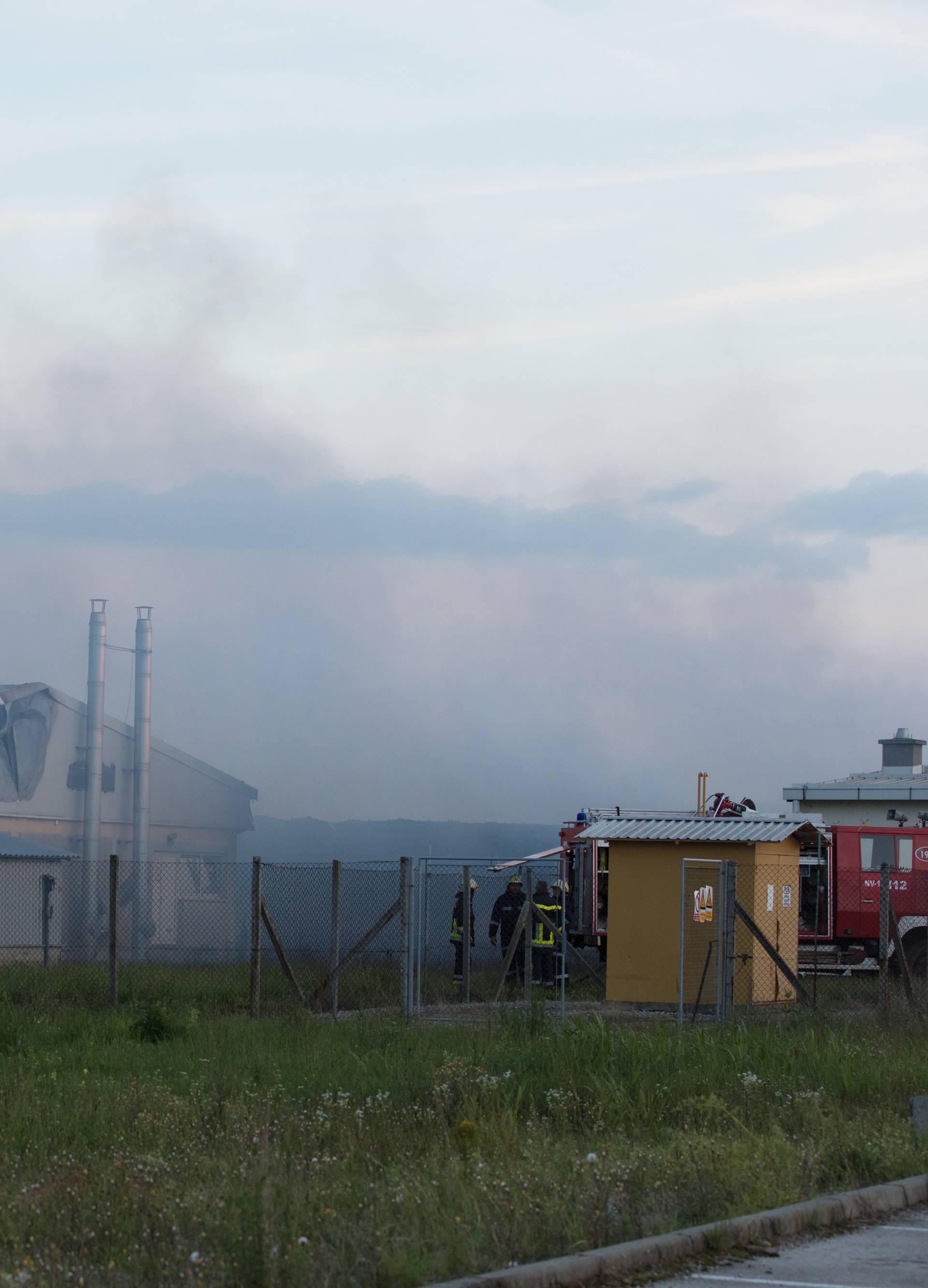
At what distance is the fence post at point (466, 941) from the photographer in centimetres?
1817

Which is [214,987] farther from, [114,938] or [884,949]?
[884,949]

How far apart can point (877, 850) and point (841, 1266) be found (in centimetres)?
1889

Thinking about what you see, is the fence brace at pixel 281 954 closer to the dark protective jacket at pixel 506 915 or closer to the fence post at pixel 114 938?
the fence post at pixel 114 938

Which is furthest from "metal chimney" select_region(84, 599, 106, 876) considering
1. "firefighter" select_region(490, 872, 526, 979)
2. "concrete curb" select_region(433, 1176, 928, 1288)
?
"concrete curb" select_region(433, 1176, 928, 1288)

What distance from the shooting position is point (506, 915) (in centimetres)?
2155

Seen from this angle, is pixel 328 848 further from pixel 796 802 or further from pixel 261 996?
pixel 261 996

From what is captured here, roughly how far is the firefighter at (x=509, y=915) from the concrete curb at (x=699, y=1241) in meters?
14.3

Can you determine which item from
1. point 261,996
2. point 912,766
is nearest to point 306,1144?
point 261,996

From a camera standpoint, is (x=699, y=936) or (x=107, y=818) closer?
(x=699, y=936)

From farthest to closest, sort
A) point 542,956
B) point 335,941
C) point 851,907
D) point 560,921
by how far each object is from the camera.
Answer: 1. point 851,907
2. point 542,956
3. point 560,921
4. point 335,941

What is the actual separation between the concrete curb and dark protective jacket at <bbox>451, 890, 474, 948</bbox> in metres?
11.9

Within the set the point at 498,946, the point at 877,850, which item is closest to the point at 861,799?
the point at 877,850

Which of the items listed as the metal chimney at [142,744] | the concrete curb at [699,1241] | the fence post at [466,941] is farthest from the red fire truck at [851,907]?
the metal chimney at [142,744]

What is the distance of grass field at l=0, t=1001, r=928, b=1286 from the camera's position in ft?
18.5
